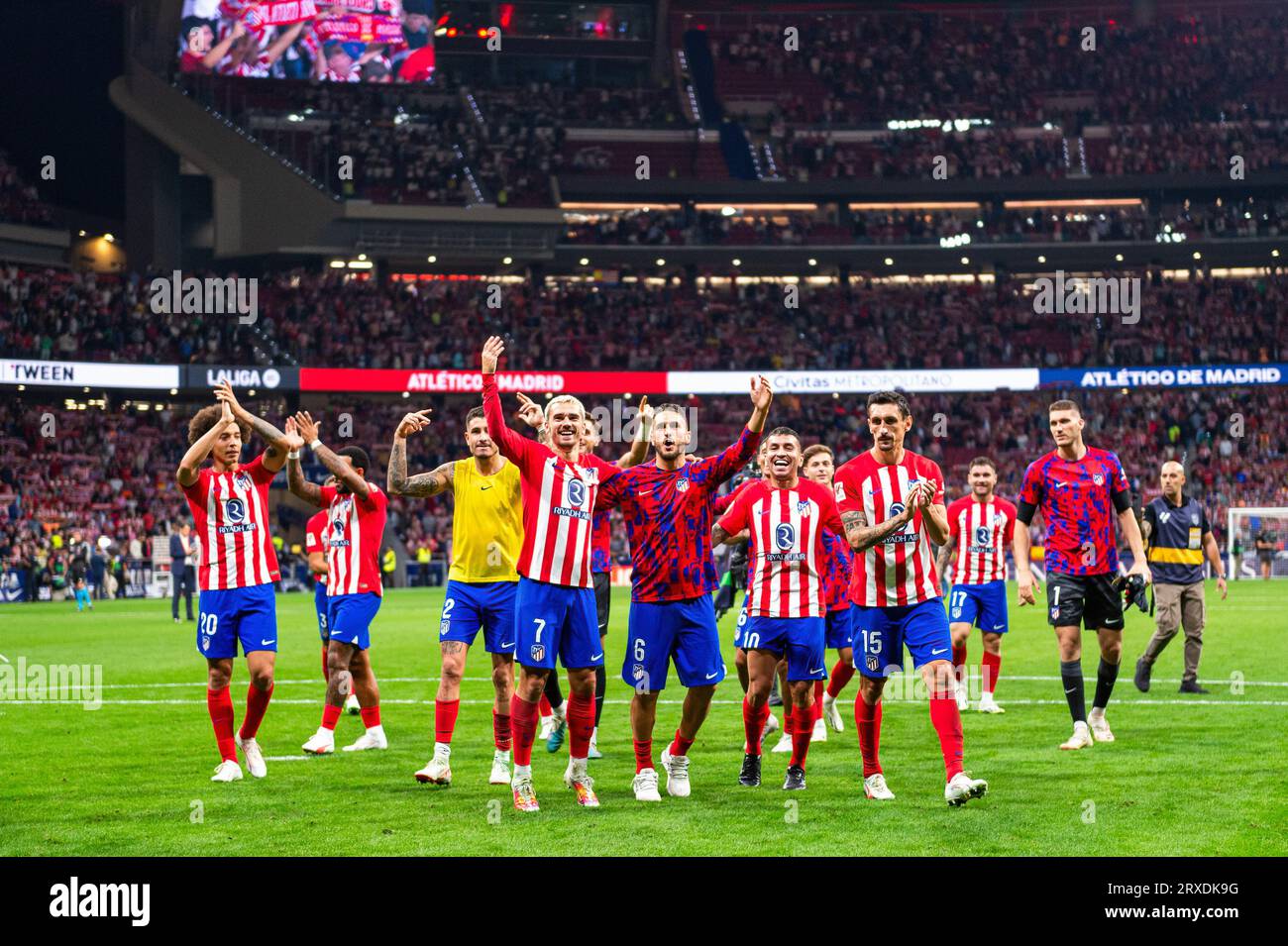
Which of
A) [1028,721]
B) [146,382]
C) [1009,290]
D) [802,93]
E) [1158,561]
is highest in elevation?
[802,93]

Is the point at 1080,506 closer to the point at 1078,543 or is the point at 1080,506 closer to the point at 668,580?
the point at 1078,543

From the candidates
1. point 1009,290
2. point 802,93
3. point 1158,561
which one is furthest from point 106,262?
point 1158,561

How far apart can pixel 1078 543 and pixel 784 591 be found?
125 inches

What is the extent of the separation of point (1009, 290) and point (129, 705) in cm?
5024

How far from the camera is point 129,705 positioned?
53.5 ft

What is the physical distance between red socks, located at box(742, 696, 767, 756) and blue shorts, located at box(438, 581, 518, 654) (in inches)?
70.0

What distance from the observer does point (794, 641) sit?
10.3 m

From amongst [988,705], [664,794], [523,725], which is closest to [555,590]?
[523,725]

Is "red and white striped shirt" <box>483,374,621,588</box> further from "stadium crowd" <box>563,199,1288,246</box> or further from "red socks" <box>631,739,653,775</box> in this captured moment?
"stadium crowd" <box>563,199,1288,246</box>

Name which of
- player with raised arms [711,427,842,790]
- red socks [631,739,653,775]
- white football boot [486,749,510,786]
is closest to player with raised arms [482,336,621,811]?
red socks [631,739,653,775]

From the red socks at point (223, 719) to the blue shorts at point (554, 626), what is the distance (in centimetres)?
246

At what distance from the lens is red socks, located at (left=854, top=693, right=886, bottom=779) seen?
9.88 m

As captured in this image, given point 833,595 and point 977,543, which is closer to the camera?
point 833,595
